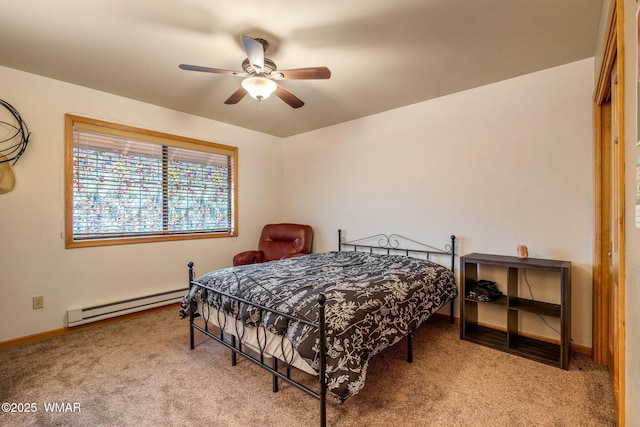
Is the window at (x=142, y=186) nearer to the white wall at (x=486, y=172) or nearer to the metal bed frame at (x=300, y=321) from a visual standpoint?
the metal bed frame at (x=300, y=321)

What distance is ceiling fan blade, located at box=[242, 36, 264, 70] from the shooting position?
192cm

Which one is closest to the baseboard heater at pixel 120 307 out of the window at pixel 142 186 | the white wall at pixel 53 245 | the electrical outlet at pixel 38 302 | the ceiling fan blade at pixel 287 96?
the white wall at pixel 53 245

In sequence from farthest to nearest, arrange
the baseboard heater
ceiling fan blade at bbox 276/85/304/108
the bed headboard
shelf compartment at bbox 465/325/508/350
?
the bed headboard
the baseboard heater
shelf compartment at bbox 465/325/508/350
ceiling fan blade at bbox 276/85/304/108

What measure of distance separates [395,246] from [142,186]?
126 inches

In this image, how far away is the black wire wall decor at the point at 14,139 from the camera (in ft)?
8.67

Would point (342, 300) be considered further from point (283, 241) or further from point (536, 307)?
point (283, 241)

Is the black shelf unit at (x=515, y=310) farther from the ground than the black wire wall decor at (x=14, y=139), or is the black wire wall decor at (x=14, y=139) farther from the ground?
the black wire wall decor at (x=14, y=139)

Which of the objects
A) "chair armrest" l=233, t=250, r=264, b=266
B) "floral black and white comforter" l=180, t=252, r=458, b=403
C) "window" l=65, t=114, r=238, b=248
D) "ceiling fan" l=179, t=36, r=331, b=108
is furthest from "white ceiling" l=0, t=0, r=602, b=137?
"chair armrest" l=233, t=250, r=264, b=266

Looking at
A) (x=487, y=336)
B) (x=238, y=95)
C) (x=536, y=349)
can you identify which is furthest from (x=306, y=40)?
(x=536, y=349)

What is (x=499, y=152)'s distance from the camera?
2.95 metres

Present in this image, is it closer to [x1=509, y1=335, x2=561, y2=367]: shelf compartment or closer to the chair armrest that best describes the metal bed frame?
[x1=509, y1=335, x2=561, y2=367]: shelf compartment

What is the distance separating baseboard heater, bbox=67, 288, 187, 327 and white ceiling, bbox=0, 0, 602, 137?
232cm

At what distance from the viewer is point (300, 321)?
5.60 feet

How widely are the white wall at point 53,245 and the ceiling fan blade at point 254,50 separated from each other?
2.12 m
